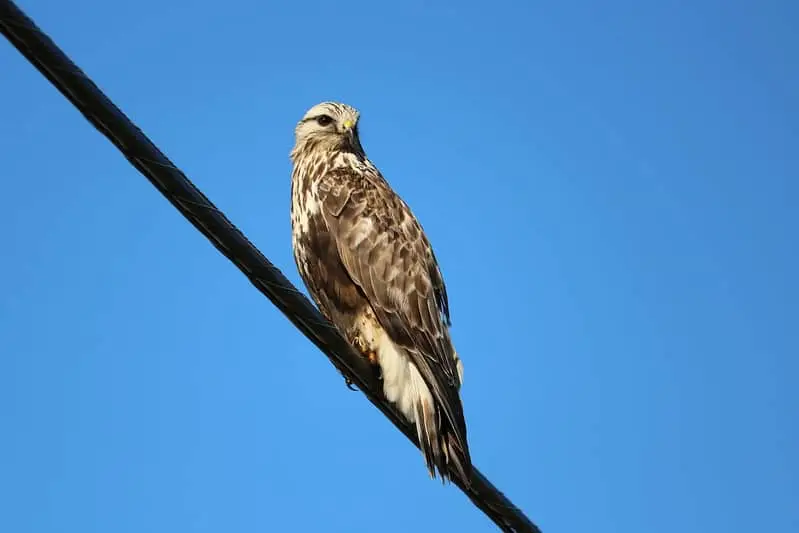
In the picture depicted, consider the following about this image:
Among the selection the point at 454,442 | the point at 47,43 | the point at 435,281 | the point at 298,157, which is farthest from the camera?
the point at 298,157

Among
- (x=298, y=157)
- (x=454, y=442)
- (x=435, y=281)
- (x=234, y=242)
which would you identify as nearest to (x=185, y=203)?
(x=234, y=242)

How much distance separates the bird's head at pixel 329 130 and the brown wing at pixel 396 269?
0.67 m

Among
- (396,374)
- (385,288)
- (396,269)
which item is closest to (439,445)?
(396,374)

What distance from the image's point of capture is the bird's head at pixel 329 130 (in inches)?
298

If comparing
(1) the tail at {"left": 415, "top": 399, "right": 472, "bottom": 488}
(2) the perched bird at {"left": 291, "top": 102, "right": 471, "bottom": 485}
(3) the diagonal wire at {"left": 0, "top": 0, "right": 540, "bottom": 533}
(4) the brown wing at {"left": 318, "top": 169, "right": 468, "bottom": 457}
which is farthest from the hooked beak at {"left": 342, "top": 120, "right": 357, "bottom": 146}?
(3) the diagonal wire at {"left": 0, "top": 0, "right": 540, "bottom": 533}

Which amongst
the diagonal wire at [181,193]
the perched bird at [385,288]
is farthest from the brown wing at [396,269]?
the diagonal wire at [181,193]

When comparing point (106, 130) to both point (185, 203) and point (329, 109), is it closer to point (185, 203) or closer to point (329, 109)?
point (185, 203)

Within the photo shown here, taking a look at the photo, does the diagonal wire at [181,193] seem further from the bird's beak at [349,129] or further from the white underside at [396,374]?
the bird's beak at [349,129]

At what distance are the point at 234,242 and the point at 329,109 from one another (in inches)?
165

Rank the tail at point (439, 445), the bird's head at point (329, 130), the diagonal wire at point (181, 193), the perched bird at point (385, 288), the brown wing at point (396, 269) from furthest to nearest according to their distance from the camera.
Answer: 1. the bird's head at point (329, 130)
2. the brown wing at point (396, 269)
3. the perched bird at point (385, 288)
4. the tail at point (439, 445)
5. the diagonal wire at point (181, 193)

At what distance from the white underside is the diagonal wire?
107cm

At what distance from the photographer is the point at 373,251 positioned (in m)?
6.42

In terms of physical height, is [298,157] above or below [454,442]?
above

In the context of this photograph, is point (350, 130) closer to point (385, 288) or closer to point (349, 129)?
point (349, 129)
